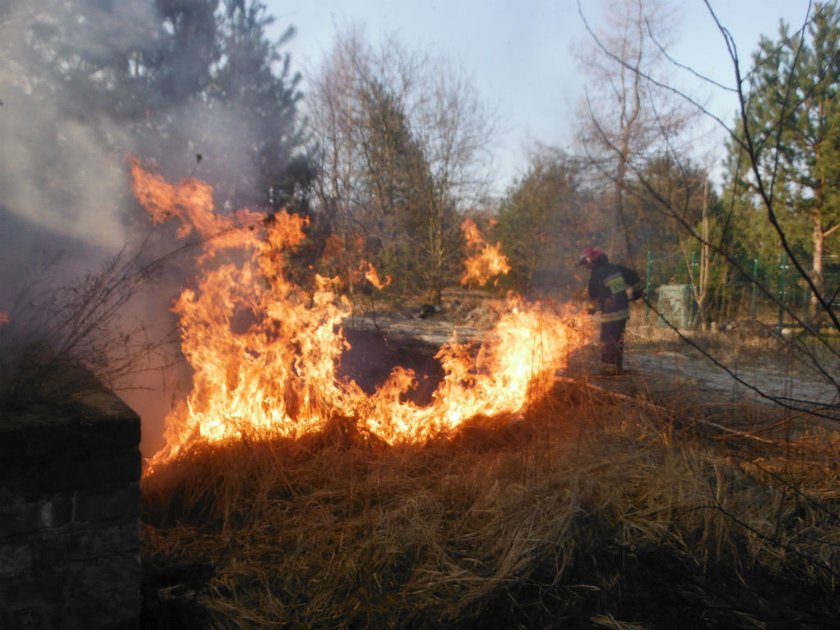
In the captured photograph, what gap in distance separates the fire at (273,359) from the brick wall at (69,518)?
1925 millimetres

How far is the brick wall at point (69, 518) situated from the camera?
2.56 m

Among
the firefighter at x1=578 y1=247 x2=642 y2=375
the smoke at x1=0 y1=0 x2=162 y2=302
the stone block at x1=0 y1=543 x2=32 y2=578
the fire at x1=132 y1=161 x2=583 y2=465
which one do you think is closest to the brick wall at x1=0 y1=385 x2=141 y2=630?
the stone block at x1=0 y1=543 x2=32 y2=578

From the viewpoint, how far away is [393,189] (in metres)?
22.1

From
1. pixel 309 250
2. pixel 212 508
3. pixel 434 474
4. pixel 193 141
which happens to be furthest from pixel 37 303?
pixel 309 250

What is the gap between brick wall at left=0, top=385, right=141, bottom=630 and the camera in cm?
256

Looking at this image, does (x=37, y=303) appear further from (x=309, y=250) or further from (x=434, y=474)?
(x=309, y=250)

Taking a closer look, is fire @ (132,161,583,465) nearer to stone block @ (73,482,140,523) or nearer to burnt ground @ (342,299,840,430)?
burnt ground @ (342,299,840,430)

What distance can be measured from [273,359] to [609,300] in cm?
509

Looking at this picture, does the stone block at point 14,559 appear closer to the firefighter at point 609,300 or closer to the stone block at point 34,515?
the stone block at point 34,515

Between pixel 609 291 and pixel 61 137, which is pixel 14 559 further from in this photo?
pixel 609 291

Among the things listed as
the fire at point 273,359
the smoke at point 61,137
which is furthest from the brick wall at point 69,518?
the smoke at point 61,137

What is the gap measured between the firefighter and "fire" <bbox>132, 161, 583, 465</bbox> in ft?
7.80

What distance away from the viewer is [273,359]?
5734mm

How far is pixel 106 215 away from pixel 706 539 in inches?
193
